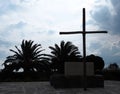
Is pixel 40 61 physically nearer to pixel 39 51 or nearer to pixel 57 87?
pixel 39 51

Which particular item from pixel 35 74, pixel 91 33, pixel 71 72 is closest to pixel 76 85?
pixel 71 72

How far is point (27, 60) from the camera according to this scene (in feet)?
125

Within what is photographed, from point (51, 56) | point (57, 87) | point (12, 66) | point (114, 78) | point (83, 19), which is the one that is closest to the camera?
point (83, 19)

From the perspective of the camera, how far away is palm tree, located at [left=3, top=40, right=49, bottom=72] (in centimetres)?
3769

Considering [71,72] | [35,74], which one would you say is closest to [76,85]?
[71,72]

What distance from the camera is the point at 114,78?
3397 cm

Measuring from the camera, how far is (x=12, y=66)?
3750 cm

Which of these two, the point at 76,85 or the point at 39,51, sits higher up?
the point at 39,51

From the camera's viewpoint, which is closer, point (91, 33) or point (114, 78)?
point (91, 33)

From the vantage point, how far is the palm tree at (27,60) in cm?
3769

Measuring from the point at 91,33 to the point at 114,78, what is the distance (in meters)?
18.3

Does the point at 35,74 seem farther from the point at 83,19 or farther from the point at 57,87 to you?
the point at 83,19

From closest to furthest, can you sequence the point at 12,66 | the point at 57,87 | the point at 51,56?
the point at 57,87, the point at 12,66, the point at 51,56

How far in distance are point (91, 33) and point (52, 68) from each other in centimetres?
2418
